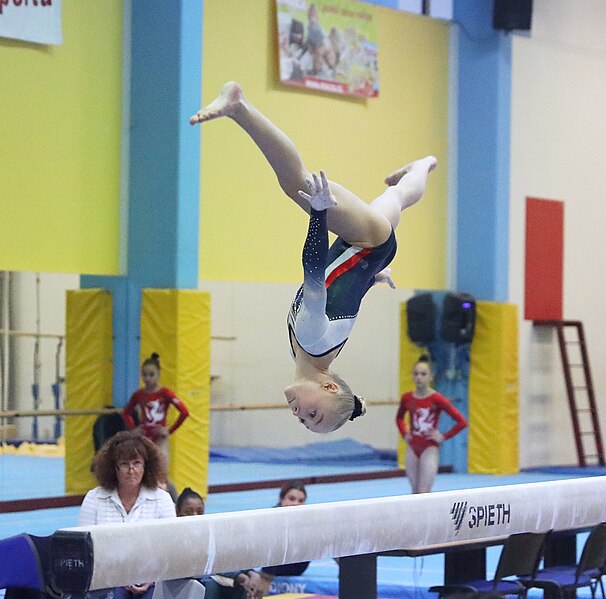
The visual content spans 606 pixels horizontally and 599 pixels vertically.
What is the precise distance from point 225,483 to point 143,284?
2368 mm

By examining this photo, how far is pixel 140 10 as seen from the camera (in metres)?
10.6

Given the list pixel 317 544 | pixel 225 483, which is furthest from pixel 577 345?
pixel 317 544

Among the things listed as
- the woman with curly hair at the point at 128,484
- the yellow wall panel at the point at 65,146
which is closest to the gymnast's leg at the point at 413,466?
the yellow wall panel at the point at 65,146

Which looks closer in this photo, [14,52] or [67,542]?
[67,542]

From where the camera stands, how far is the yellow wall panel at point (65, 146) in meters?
9.77

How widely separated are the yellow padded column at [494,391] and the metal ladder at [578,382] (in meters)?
0.81

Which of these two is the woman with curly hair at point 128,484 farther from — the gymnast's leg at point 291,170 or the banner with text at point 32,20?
the banner with text at point 32,20

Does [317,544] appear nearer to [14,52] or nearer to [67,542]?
[67,542]

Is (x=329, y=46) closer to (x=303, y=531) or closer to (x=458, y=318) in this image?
(x=458, y=318)

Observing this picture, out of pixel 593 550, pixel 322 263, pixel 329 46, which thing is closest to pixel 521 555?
pixel 593 550

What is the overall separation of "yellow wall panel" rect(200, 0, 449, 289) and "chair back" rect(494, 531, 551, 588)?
5702 millimetres

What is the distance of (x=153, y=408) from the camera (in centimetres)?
967

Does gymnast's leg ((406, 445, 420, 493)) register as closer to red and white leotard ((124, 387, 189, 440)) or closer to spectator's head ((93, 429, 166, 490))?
red and white leotard ((124, 387, 189, 440))

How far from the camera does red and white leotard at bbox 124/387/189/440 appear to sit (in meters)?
9.60
